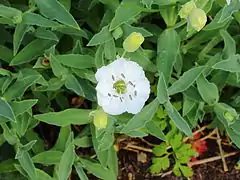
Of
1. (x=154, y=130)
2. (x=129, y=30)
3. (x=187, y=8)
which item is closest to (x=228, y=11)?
(x=187, y=8)

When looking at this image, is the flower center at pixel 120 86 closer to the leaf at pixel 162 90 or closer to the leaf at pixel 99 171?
the leaf at pixel 162 90

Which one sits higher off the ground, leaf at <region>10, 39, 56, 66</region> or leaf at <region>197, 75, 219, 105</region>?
leaf at <region>10, 39, 56, 66</region>

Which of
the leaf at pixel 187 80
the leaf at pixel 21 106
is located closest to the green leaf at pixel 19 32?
the leaf at pixel 21 106

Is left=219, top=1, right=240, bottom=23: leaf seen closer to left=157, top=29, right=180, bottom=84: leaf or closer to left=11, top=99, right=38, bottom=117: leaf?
left=157, top=29, right=180, bottom=84: leaf

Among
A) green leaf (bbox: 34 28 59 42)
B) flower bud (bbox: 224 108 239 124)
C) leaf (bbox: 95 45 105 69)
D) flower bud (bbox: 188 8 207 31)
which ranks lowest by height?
flower bud (bbox: 224 108 239 124)

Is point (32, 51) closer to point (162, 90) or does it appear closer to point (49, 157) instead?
point (49, 157)

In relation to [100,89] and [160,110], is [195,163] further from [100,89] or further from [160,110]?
[100,89]

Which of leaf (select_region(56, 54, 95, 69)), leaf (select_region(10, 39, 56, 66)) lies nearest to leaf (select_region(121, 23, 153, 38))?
leaf (select_region(56, 54, 95, 69))
